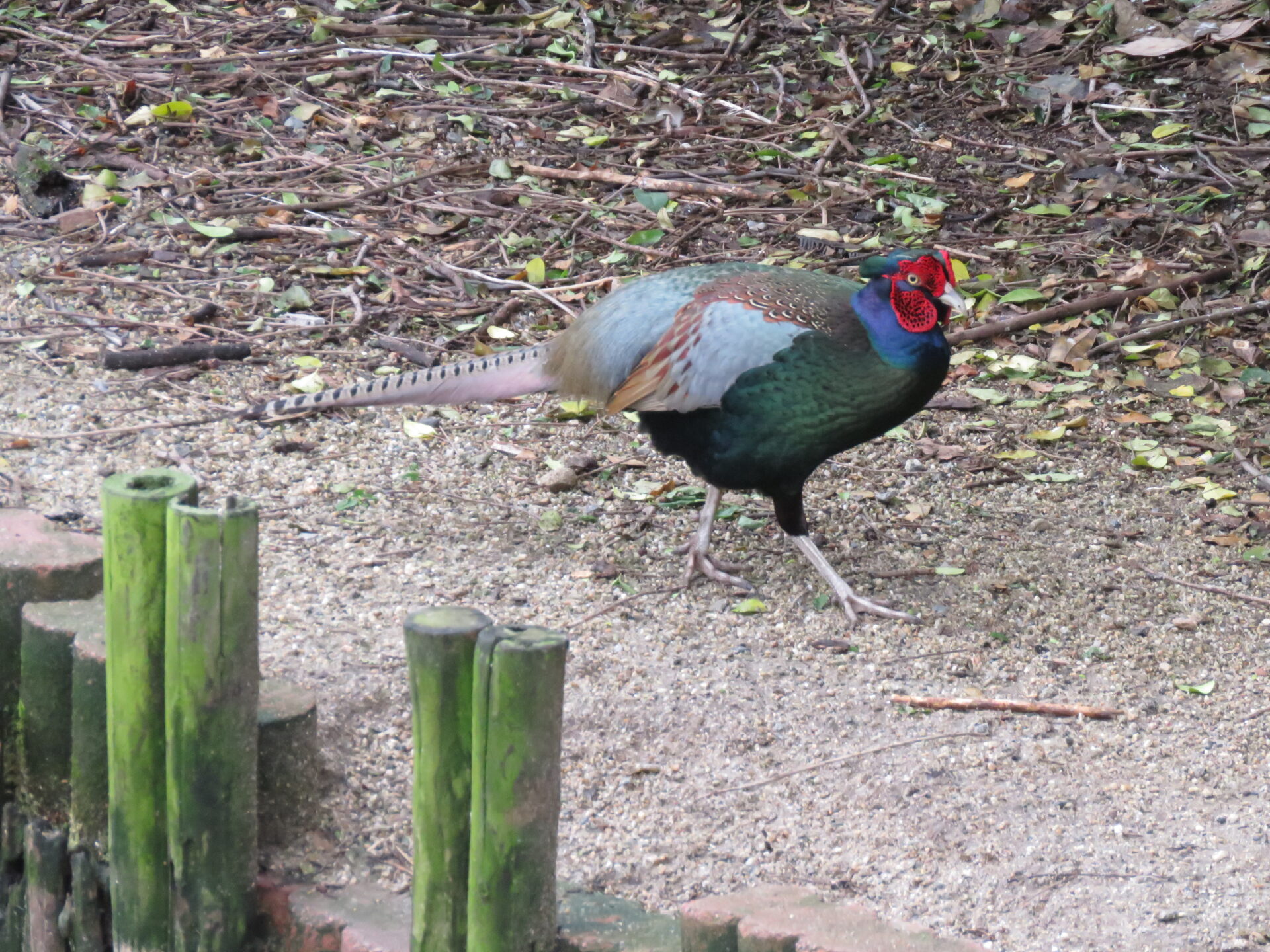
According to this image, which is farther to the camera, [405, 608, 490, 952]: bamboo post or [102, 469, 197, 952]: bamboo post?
[102, 469, 197, 952]: bamboo post

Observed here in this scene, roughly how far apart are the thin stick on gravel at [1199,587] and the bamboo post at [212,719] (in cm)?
244

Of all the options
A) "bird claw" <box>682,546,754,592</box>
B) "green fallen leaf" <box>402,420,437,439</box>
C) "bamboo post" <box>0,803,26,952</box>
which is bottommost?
"bamboo post" <box>0,803,26,952</box>

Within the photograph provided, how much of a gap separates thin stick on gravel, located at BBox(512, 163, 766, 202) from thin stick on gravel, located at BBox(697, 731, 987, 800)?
3491 mm

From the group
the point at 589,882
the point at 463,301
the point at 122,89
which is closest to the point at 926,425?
the point at 463,301

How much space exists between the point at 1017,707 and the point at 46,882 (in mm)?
1976

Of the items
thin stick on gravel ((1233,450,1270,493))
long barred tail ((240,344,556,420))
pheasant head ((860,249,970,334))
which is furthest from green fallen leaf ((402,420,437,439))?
thin stick on gravel ((1233,450,1270,493))

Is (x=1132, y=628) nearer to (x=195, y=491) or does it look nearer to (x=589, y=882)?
(x=589, y=882)

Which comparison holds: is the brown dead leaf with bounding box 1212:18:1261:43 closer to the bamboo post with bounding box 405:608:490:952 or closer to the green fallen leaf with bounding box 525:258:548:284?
the green fallen leaf with bounding box 525:258:548:284

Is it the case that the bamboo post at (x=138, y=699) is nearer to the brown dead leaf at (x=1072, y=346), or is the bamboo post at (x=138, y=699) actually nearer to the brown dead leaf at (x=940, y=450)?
the brown dead leaf at (x=940, y=450)

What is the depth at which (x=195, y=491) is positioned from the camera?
7.46 feet

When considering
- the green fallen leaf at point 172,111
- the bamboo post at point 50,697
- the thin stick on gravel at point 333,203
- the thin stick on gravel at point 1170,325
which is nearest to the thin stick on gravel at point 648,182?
the thin stick on gravel at point 333,203

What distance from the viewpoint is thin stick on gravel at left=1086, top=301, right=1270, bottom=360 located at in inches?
202

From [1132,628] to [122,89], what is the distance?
505 centimetres

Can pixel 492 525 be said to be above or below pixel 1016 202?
below
